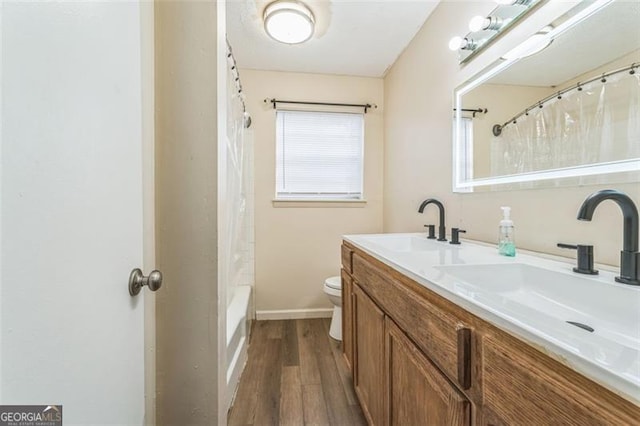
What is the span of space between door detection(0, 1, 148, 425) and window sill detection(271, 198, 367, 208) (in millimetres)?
1889

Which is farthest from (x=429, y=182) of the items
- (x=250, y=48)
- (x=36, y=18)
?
(x=36, y=18)

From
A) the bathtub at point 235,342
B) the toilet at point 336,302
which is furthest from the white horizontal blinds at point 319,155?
the bathtub at point 235,342

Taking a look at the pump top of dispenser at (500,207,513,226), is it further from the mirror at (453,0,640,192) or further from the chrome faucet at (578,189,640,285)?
the chrome faucet at (578,189,640,285)

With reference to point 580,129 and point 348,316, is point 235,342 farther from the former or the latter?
point 580,129

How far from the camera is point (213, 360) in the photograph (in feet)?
2.81

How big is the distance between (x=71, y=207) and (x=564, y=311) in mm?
1168

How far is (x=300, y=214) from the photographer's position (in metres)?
2.63

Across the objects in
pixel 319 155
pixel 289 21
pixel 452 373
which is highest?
pixel 289 21

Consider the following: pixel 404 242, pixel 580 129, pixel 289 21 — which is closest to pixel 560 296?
pixel 580 129

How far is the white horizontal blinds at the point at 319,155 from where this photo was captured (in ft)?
8.53

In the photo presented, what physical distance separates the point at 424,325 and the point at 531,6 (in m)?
1.32

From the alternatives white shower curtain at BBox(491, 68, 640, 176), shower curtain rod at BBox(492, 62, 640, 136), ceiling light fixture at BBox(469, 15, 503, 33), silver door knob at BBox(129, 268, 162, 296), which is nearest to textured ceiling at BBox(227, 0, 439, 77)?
ceiling light fixture at BBox(469, 15, 503, 33)

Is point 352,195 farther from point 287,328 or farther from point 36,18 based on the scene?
point 36,18

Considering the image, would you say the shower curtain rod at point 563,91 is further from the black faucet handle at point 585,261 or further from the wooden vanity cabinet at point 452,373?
the wooden vanity cabinet at point 452,373
